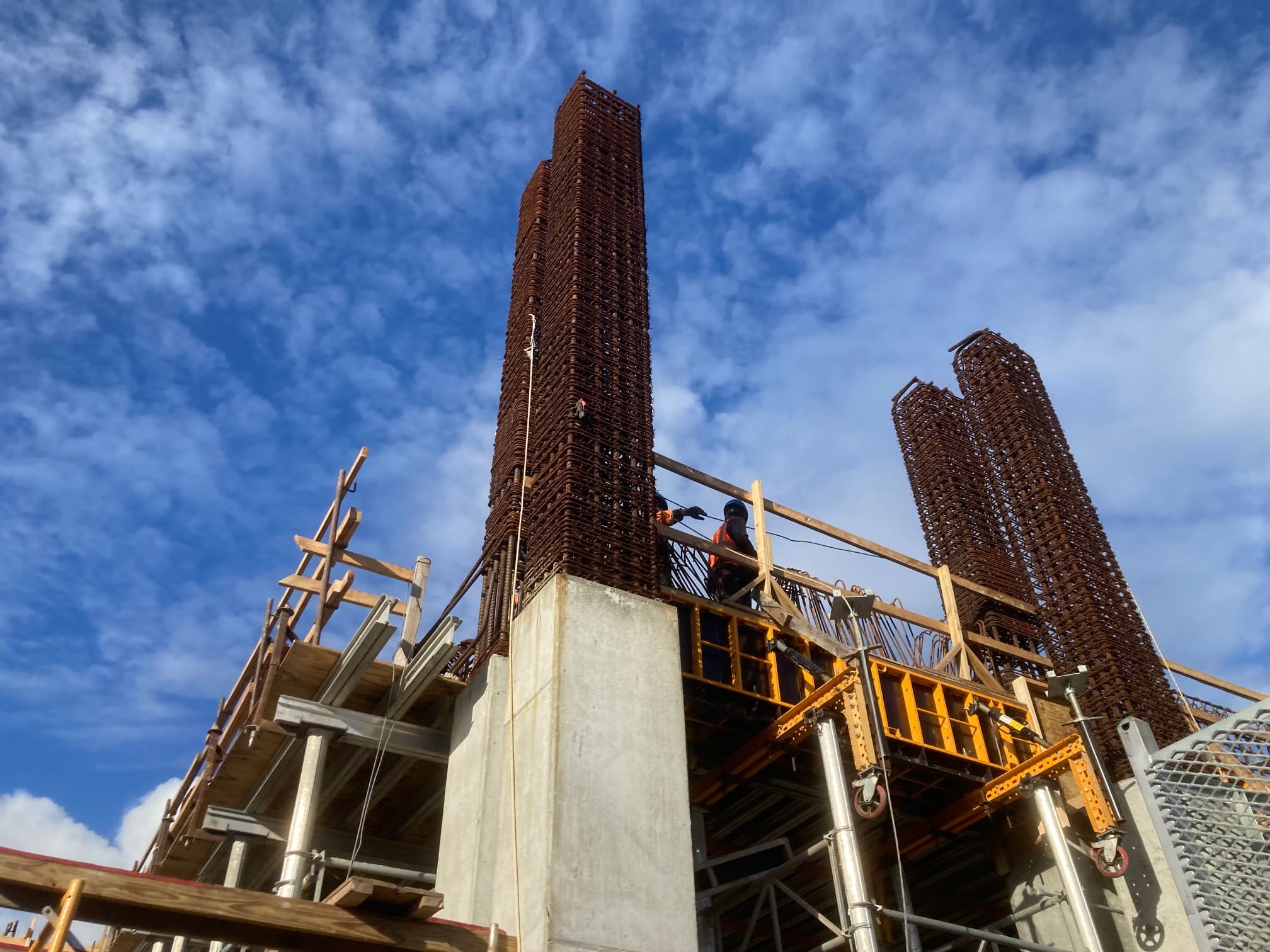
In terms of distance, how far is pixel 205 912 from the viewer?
7535 mm

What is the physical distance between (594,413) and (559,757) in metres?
5.65

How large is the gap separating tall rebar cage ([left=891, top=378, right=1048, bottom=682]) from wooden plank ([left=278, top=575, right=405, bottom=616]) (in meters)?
11.0

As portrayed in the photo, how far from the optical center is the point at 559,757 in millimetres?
10352

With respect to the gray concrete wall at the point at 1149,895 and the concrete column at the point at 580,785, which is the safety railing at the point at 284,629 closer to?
the concrete column at the point at 580,785

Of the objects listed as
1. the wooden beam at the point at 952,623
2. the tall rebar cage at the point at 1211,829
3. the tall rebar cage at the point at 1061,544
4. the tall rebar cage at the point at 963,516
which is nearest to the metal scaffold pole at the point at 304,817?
the tall rebar cage at the point at 1211,829

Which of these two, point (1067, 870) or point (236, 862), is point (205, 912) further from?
point (1067, 870)

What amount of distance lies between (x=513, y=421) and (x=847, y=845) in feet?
27.9

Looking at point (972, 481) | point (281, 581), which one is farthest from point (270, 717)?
point (972, 481)

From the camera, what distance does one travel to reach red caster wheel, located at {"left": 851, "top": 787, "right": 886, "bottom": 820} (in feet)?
40.7

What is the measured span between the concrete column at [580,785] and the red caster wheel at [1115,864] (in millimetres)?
7194

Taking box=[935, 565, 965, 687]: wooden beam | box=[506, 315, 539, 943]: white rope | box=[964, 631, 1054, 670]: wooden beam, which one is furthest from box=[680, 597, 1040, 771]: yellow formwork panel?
box=[506, 315, 539, 943]: white rope

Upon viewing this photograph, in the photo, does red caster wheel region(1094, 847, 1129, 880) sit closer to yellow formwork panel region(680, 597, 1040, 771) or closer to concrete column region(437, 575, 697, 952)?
yellow formwork panel region(680, 597, 1040, 771)

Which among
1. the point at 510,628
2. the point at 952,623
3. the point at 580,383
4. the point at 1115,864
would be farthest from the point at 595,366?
the point at 1115,864

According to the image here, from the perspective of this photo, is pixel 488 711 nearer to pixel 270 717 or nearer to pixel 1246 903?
pixel 270 717
